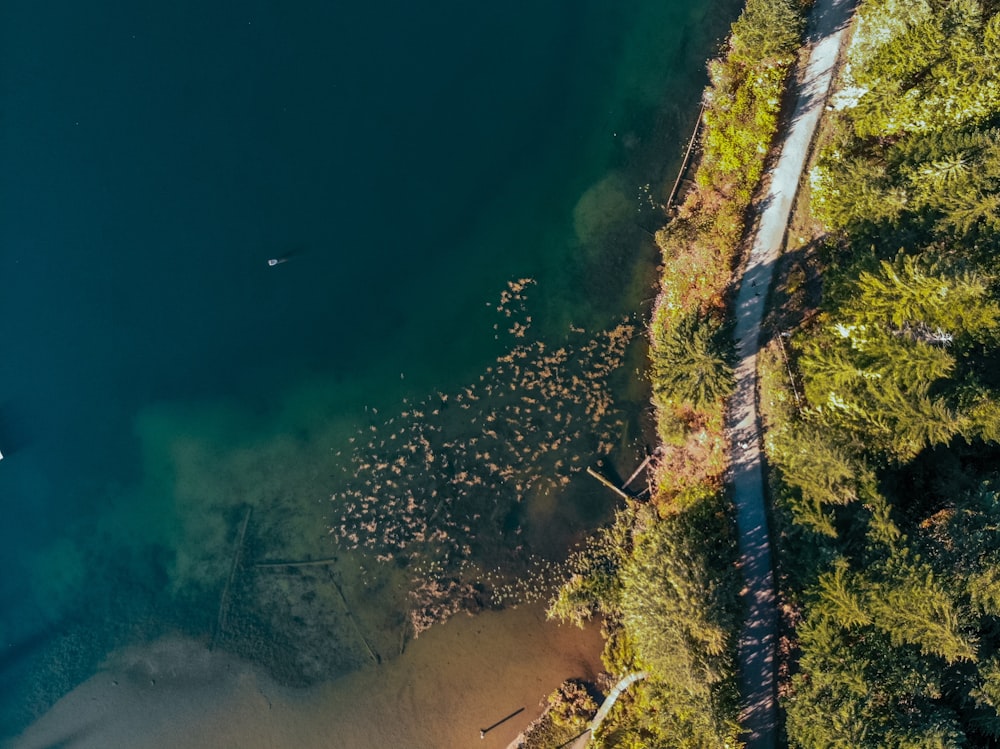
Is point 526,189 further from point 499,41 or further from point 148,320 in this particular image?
point 148,320

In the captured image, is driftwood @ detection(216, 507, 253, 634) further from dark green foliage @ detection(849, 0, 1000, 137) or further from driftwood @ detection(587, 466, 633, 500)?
dark green foliage @ detection(849, 0, 1000, 137)

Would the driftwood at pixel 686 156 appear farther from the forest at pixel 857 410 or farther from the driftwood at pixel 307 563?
the driftwood at pixel 307 563

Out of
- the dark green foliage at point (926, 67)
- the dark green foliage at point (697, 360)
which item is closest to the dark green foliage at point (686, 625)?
the dark green foliage at point (697, 360)

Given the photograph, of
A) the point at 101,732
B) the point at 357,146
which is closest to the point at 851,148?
the point at 357,146

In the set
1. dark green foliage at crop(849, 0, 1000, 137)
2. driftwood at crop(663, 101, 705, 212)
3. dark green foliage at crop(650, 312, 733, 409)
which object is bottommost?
dark green foliage at crop(650, 312, 733, 409)

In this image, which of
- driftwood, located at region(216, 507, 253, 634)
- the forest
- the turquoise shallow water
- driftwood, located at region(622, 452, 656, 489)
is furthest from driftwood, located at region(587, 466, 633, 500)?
driftwood, located at region(216, 507, 253, 634)

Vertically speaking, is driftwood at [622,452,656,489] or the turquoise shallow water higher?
the turquoise shallow water

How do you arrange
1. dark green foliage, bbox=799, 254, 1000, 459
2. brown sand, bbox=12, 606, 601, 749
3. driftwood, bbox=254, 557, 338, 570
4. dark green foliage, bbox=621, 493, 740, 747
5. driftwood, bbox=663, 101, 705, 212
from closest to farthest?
dark green foliage, bbox=799, 254, 1000, 459, dark green foliage, bbox=621, 493, 740, 747, driftwood, bbox=663, 101, 705, 212, brown sand, bbox=12, 606, 601, 749, driftwood, bbox=254, 557, 338, 570

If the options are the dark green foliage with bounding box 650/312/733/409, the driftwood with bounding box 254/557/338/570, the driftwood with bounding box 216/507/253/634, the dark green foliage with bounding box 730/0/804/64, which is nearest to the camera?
the dark green foliage with bounding box 650/312/733/409
